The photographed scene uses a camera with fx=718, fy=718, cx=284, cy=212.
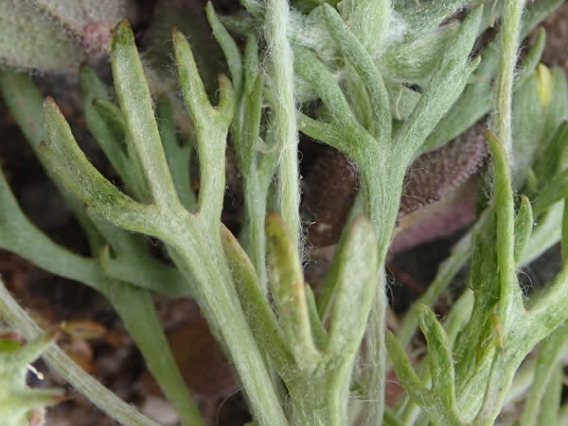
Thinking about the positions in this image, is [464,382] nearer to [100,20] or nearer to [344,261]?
[344,261]

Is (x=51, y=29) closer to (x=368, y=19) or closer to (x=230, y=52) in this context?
(x=230, y=52)

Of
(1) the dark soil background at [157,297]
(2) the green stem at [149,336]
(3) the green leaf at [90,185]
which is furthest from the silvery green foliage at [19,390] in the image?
(1) the dark soil background at [157,297]

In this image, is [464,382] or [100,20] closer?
[464,382]

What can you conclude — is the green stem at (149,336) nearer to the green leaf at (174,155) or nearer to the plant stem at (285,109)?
the green leaf at (174,155)

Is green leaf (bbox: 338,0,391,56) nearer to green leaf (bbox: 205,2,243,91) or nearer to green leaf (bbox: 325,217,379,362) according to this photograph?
green leaf (bbox: 205,2,243,91)

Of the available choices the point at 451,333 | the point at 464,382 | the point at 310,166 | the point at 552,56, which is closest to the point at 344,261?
the point at 464,382

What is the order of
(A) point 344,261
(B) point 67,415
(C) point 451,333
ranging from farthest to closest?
1. (B) point 67,415
2. (C) point 451,333
3. (A) point 344,261

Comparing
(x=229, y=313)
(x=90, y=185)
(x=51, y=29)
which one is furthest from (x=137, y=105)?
(x=51, y=29)
